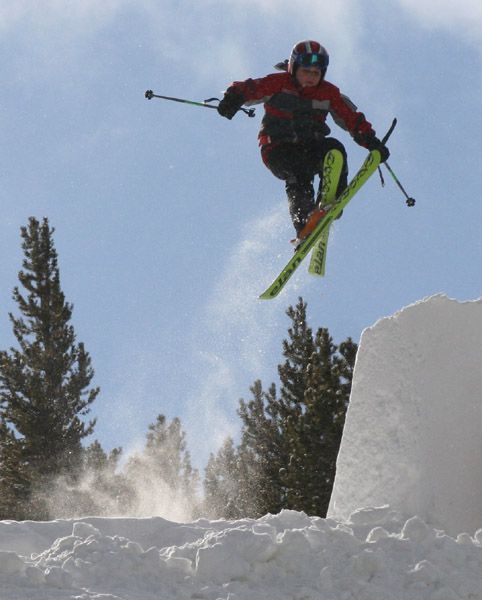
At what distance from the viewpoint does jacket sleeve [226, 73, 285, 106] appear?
9.06 metres

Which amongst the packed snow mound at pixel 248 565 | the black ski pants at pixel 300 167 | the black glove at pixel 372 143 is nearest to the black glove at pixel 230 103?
the black ski pants at pixel 300 167

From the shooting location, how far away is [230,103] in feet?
29.5

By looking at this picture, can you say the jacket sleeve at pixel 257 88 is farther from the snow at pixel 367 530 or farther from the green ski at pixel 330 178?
the snow at pixel 367 530

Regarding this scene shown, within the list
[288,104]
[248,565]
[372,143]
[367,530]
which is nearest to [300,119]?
[288,104]

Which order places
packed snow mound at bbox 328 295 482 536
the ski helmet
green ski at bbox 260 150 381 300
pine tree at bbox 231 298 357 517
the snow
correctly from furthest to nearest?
1. pine tree at bbox 231 298 357 517
2. green ski at bbox 260 150 381 300
3. the ski helmet
4. packed snow mound at bbox 328 295 482 536
5. the snow

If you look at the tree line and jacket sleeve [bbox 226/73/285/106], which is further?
the tree line

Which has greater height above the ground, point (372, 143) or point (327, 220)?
point (372, 143)

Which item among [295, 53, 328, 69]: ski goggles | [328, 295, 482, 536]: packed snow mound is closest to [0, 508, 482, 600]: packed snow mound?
[328, 295, 482, 536]: packed snow mound

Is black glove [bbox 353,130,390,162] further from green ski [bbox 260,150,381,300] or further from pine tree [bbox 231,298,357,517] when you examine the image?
pine tree [bbox 231,298,357,517]

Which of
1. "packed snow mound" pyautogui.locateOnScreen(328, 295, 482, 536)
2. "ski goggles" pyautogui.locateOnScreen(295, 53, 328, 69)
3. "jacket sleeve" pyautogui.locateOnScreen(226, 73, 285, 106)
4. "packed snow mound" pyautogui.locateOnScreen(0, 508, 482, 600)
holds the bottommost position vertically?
"packed snow mound" pyautogui.locateOnScreen(0, 508, 482, 600)

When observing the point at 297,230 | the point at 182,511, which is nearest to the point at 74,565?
the point at 297,230

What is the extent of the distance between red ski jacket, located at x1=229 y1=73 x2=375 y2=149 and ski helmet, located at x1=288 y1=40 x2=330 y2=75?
0.21m

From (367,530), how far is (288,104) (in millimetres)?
4844

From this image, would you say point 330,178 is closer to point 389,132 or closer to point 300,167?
point 300,167
